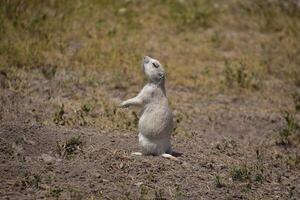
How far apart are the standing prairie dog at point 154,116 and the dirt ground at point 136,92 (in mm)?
132

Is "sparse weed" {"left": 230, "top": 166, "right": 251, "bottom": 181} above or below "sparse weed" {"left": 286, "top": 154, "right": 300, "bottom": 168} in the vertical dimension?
above

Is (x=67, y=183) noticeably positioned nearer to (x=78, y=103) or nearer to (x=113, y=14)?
(x=78, y=103)

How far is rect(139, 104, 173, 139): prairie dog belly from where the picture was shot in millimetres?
5926

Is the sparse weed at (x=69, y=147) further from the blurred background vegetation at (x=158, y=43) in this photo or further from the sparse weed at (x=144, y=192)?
the blurred background vegetation at (x=158, y=43)

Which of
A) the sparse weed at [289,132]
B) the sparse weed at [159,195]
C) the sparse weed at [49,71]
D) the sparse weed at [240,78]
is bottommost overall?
the sparse weed at [289,132]

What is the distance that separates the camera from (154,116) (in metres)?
5.93

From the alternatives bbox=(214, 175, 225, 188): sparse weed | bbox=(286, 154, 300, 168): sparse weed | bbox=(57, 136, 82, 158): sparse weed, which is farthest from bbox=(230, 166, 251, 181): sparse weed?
bbox=(57, 136, 82, 158): sparse weed

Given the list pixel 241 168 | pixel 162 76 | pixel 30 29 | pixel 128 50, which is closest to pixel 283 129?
pixel 241 168

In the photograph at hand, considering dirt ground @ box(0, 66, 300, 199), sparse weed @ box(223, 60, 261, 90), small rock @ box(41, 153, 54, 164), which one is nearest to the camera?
dirt ground @ box(0, 66, 300, 199)

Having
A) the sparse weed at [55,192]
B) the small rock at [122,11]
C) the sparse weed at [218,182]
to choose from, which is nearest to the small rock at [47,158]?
the sparse weed at [55,192]

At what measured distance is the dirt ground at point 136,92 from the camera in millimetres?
5730

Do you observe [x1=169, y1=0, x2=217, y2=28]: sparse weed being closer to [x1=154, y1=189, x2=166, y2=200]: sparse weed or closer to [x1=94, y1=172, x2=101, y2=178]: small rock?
[x1=94, y1=172, x2=101, y2=178]: small rock

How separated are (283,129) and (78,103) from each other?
2.51m

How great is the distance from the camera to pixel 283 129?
7816mm
